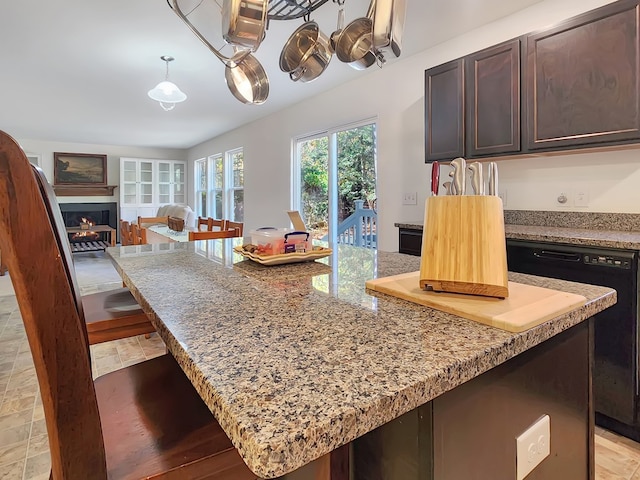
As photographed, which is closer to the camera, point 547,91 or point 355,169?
point 547,91

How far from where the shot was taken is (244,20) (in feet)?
3.54

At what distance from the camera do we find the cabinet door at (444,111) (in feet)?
8.37

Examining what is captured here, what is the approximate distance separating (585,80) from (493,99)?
498mm

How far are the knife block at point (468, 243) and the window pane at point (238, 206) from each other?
5975 mm

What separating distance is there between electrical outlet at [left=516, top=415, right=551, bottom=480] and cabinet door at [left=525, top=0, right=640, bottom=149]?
1.76 metres

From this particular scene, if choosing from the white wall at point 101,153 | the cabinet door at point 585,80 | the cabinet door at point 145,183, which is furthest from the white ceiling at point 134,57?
the cabinet door at point 145,183

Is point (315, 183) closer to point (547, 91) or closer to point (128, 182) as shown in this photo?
point (547, 91)

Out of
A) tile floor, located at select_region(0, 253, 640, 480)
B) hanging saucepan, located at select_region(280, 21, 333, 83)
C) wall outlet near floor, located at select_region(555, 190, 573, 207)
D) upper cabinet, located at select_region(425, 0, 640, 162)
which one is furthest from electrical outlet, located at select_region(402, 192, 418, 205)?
tile floor, located at select_region(0, 253, 640, 480)

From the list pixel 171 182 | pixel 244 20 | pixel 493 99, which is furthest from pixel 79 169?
pixel 244 20

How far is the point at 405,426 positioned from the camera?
23.3 inches

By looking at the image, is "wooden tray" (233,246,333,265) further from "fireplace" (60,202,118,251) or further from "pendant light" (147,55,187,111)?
"fireplace" (60,202,118,251)

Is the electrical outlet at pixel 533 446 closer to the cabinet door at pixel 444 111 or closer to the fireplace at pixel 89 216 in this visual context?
the cabinet door at pixel 444 111

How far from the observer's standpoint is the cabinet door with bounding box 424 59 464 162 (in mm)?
2551

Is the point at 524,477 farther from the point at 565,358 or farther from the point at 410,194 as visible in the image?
the point at 410,194
